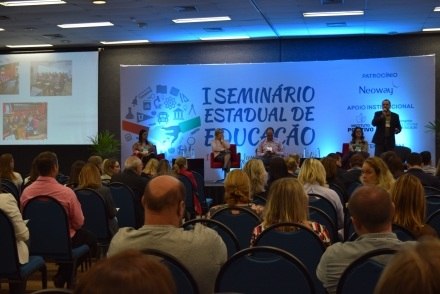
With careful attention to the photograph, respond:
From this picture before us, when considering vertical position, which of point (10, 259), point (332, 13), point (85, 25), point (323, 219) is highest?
point (332, 13)

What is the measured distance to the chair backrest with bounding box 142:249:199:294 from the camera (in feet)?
8.50

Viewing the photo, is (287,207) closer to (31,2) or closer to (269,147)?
(31,2)

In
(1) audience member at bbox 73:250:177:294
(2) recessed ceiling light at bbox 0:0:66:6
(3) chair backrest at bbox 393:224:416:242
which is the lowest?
(3) chair backrest at bbox 393:224:416:242

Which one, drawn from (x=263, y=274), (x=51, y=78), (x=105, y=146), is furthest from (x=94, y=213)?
(x=51, y=78)

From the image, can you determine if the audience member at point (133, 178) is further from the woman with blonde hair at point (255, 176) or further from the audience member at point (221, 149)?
the audience member at point (221, 149)

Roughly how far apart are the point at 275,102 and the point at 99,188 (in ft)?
30.6

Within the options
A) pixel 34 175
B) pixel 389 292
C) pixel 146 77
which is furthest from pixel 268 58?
pixel 389 292

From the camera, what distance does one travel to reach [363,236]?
9.55 feet

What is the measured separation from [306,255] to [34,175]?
158 inches

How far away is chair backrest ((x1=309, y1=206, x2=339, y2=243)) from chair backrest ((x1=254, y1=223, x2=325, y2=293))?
3.26 feet

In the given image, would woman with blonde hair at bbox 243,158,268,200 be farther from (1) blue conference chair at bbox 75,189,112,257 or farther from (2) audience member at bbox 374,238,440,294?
(2) audience member at bbox 374,238,440,294

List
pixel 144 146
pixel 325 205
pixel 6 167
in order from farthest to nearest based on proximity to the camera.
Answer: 1. pixel 144 146
2. pixel 6 167
3. pixel 325 205

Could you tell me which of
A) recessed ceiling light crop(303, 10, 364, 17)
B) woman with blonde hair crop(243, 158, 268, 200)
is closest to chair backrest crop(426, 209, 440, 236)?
woman with blonde hair crop(243, 158, 268, 200)

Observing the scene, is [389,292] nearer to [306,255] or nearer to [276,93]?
[306,255]
